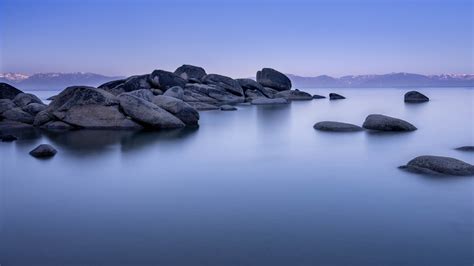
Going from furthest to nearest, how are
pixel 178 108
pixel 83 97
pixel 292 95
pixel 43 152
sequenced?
pixel 292 95, pixel 178 108, pixel 83 97, pixel 43 152

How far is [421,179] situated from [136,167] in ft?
20.7

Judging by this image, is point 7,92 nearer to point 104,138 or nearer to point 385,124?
point 104,138

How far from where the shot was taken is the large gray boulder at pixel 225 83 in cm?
4306

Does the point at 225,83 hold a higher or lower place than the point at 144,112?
higher

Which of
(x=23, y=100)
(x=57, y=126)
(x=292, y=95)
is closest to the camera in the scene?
(x=57, y=126)

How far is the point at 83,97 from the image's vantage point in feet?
55.8

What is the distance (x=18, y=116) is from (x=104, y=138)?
23.1 ft

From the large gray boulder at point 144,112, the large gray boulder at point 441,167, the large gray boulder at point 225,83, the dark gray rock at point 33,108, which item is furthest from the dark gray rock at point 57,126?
the large gray boulder at point 225,83

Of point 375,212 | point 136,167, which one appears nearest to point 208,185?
point 136,167

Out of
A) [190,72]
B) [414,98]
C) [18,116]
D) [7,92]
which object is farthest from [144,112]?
[414,98]

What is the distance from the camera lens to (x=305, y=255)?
15.4 feet

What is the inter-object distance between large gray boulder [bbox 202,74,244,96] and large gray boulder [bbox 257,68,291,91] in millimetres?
8552

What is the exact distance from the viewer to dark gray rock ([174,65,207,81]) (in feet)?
157

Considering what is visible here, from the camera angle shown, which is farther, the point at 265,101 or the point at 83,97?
the point at 265,101
